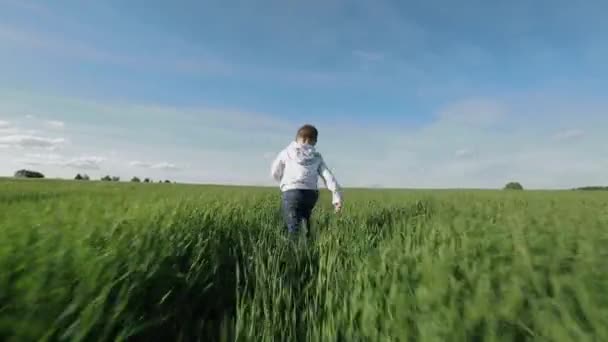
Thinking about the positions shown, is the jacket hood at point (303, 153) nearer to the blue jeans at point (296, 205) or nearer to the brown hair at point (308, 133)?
the brown hair at point (308, 133)

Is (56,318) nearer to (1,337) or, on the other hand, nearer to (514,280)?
(1,337)

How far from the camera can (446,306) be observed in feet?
4.34

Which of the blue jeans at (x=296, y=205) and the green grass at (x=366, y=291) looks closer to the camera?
the green grass at (x=366, y=291)

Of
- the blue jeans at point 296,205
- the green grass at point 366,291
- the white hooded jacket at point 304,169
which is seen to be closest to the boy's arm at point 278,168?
the white hooded jacket at point 304,169

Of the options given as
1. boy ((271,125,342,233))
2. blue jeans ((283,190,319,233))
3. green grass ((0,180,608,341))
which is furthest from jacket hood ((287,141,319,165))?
green grass ((0,180,608,341))

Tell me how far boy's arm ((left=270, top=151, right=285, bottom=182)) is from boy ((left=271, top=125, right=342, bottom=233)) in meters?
0.03

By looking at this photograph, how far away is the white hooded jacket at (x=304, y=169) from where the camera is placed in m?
5.50

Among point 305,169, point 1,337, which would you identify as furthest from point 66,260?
point 305,169

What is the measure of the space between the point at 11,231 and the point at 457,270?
2.60 metres

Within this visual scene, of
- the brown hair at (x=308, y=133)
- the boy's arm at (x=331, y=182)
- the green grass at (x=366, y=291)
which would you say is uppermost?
the brown hair at (x=308, y=133)

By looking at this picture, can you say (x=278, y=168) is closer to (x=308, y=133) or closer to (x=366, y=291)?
(x=308, y=133)

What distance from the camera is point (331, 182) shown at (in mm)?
5637

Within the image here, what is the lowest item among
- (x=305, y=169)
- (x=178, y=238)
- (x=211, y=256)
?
(x=211, y=256)

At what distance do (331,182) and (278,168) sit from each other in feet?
3.11
